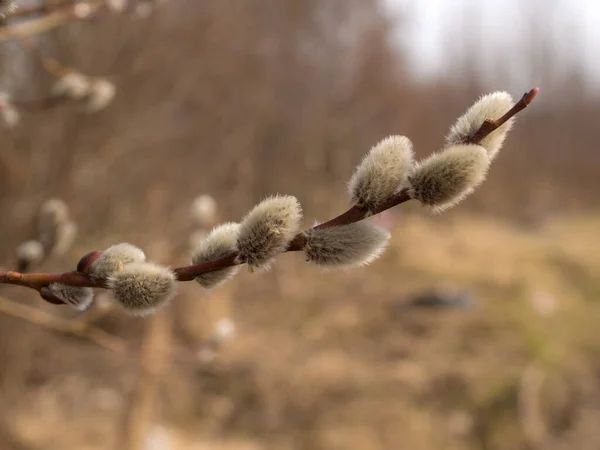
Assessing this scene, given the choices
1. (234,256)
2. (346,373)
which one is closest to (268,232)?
(234,256)

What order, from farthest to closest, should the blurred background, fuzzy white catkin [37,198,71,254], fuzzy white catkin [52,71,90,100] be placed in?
the blurred background < fuzzy white catkin [52,71,90,100] < fuzzy white catkin [37,198,71,254]

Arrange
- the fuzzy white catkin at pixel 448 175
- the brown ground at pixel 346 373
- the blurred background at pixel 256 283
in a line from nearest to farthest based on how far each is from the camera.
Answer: the fuzzy white catkin at pixel 448 175 → the blurred background at pixel 256 283 → the brown ground at pixel 346 373

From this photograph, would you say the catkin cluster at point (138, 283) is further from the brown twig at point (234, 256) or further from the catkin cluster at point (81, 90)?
the catkin cluster at point (81, 90)

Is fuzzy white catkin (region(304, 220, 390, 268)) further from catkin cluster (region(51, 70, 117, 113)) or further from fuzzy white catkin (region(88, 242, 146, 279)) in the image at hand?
catkin cluster (region(51, 70, 117, 113))

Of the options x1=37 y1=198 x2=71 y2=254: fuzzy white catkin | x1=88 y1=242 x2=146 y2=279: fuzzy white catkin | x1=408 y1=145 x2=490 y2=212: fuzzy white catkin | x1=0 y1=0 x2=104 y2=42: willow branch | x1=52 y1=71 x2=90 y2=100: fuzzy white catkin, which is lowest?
x1=408 y1=145 x2=490 y2=212: fuzzy white catkin

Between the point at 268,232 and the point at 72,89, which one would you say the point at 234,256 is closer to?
the point at 268,232

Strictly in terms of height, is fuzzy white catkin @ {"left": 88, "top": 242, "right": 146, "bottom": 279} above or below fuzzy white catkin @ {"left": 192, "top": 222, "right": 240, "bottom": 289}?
above

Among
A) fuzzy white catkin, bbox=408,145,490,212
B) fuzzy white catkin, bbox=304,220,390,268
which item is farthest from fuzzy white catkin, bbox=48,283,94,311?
fuzzy white catkin, bbox=408,145,490,212

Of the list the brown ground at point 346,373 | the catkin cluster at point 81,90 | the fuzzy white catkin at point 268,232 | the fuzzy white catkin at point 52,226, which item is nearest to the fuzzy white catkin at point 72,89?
the catkin cluster at point 81,90
